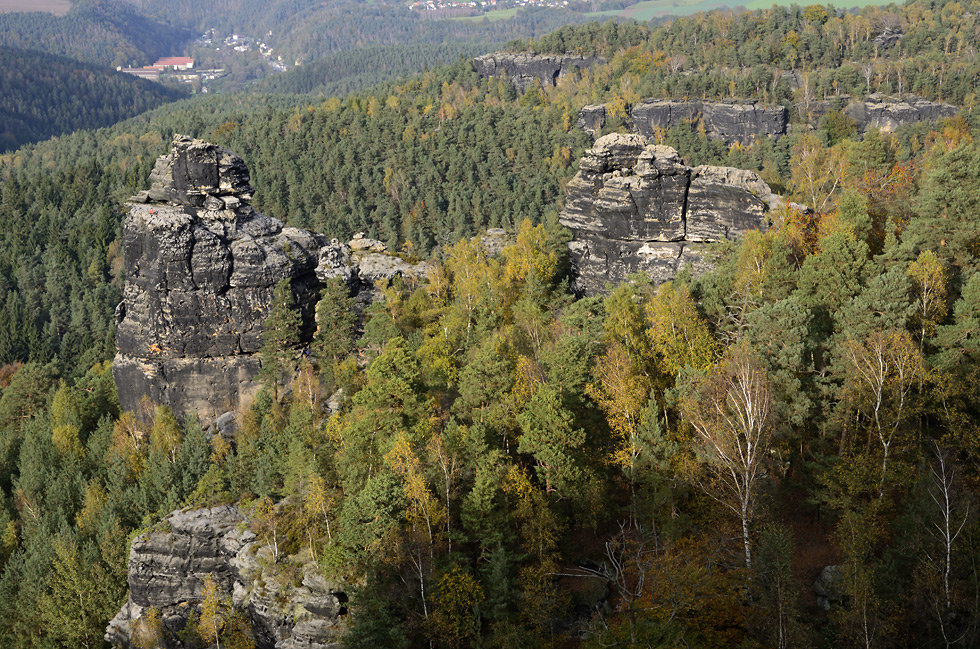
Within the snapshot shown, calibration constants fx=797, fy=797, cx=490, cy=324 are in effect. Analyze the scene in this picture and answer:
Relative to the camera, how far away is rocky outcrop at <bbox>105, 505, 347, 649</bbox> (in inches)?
1626

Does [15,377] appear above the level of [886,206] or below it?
below

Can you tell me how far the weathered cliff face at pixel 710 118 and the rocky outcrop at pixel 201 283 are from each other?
310 ft

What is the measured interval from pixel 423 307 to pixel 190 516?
25.2m

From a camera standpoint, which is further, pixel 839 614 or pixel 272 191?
pixel 272 191

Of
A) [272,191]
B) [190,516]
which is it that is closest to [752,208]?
[190,516]

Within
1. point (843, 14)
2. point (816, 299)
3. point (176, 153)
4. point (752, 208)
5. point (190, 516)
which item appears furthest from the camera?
point (843, 14)

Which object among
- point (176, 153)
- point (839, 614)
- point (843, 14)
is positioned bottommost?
point (839, 614)

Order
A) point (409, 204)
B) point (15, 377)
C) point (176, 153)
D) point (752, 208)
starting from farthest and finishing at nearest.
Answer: point (409, 204), point (15, 377), point (176, 153), point (752, 208)

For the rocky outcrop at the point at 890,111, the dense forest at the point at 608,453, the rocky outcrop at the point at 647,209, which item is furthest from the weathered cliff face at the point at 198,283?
the rocky outcrop at the point at 890,111

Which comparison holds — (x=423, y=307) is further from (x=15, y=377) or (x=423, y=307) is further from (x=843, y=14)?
(x=843, y=14)

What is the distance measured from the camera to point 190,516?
49.6 meters

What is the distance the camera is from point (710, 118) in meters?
148

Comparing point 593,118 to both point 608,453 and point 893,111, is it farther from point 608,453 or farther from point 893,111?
point 608,453

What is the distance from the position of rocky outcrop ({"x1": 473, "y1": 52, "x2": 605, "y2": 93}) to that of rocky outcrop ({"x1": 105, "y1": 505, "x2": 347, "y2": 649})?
15635 cm
